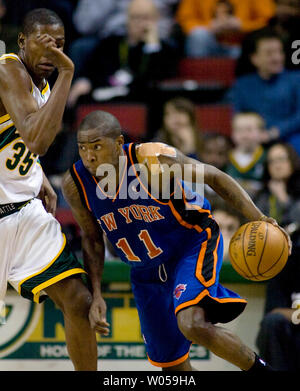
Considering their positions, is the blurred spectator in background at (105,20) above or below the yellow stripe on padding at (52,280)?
above

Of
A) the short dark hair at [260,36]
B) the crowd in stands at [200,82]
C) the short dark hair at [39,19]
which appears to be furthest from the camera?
the short dark hair at [260,36]

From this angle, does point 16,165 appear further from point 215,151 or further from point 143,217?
point 215,151

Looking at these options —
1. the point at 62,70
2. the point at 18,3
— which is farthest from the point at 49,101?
the point at 18,3

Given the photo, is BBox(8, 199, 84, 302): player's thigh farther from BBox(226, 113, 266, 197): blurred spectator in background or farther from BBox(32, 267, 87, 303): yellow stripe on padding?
BBox(226, 113, 266, 197): blurred spectator in background

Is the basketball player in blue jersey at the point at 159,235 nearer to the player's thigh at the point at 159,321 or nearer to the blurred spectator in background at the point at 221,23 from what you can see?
the player's thigh at the point at 159,321

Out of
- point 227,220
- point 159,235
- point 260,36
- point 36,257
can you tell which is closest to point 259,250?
point 159,235

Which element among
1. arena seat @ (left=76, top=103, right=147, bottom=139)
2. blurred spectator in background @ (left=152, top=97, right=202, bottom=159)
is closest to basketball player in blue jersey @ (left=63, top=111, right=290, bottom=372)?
blurred spectator in background @ (left=152, top=97, right=202, bottom=159)

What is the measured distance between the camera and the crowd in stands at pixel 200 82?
6.45 meters

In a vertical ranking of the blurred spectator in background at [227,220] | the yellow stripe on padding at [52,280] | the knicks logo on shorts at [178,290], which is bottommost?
the blurred spectator in background at [227,220]

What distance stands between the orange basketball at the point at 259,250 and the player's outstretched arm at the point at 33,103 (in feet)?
3.64

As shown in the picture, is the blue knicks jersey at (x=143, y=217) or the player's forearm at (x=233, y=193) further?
the blue knicks jersey at (x=143, y=217)

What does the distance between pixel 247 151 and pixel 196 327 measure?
3.36m

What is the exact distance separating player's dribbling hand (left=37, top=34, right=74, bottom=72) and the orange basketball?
4.00ft

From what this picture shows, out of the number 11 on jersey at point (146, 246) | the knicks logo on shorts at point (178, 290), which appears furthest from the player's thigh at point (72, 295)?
the knicks logo on shorts at point (178, 290)
